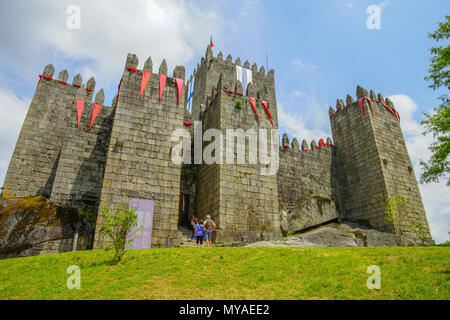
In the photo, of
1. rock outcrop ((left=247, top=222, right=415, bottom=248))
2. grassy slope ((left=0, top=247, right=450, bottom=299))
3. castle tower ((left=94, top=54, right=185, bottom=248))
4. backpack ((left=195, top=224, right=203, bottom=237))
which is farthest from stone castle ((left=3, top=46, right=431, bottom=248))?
grassy slope ((left=0, top=247, right=450, bottom=299))

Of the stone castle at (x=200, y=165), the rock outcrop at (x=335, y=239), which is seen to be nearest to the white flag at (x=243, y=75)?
the stone castle at (x=200, y=165)

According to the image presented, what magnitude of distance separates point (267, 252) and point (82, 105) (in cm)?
1391

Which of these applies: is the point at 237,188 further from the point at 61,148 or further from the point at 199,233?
the point at 61,148

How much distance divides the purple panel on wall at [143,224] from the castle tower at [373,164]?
13890 millimetres

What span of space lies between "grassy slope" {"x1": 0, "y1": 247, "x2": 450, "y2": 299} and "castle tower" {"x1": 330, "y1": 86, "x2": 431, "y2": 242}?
10.5m

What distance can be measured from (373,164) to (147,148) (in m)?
14.9

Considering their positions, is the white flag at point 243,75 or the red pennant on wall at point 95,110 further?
the white flag at point 243,75

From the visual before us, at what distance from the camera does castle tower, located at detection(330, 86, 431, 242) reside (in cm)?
1817

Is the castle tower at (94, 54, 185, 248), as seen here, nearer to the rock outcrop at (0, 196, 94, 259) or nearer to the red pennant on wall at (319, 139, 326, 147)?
the rock outcrop at (0, 196, 94, 259)

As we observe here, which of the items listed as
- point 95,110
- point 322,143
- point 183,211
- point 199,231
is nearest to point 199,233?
point 199,231

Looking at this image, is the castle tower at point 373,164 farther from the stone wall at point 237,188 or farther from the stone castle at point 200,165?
the stone wall at point 237,188

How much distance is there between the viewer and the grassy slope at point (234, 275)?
5.81 m
